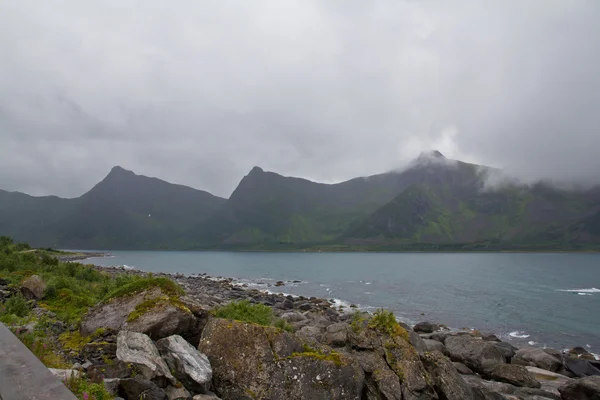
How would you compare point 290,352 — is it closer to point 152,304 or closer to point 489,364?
point 152,304

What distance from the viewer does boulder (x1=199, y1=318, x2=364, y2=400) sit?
9.68m

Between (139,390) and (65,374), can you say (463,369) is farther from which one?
(65,374)

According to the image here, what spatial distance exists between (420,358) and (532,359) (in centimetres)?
1872

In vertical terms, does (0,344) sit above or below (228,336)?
above

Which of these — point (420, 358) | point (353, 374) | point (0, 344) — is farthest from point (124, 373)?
point (420, 358)

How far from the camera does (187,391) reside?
846 centimetres

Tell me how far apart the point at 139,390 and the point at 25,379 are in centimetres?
278

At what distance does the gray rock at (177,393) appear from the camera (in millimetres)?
8055

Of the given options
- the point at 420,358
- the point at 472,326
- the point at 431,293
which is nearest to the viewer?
the point at 420,358

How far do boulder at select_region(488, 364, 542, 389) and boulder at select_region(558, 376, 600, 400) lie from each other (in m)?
1.18

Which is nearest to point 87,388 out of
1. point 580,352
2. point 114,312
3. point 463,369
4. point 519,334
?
point 114,312

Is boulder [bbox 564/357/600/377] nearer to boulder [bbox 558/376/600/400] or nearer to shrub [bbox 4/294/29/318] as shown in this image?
boulder [bbox 558/376/600/400]

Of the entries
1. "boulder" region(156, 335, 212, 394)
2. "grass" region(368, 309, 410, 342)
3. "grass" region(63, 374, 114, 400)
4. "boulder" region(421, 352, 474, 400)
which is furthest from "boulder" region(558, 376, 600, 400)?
"grass" region(63, 374, 114, 400)

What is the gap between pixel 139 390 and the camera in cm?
752
